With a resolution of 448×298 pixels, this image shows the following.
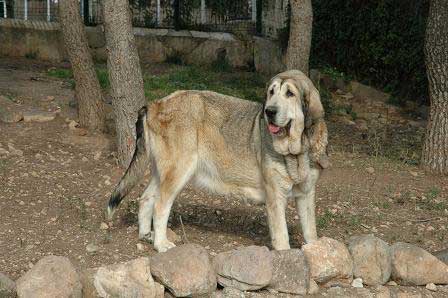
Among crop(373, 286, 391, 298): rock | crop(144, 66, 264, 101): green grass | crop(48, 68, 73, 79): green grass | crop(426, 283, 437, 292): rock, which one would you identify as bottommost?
crop(426, 283, 437, 292): rock

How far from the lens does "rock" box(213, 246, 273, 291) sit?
6.87 meters

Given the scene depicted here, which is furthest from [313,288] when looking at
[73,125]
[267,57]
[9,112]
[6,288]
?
[267,57]

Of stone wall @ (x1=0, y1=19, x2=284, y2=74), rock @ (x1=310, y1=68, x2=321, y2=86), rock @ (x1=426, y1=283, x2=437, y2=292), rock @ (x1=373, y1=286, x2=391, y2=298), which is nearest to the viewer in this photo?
rock @ (x1=373, y1=286, x2=391, y2=298)

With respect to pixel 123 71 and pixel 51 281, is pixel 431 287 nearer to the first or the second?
pixel 51 281

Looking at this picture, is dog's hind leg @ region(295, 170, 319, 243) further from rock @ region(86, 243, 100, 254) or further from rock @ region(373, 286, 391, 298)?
rock @ region(86, 243, 100, 254)

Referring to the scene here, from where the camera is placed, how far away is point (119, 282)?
6645 millimetres

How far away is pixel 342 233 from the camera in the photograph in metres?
9.11

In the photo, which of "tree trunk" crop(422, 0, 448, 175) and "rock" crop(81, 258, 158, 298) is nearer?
"rock" crop(81, 258, 158, 298)

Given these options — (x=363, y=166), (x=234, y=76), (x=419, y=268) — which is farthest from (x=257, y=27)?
(x=419, y=268)

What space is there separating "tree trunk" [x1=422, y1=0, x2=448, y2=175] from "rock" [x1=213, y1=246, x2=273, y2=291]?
5280 mm

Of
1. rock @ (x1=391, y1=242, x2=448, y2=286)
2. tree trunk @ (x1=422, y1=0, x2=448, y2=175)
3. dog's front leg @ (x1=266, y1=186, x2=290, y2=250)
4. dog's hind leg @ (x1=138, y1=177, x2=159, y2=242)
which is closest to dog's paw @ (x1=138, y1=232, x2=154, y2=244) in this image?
dog's hind leg @ (x1=138, y1=177, x2=159, y2=242)

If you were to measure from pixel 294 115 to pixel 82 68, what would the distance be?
5753mm

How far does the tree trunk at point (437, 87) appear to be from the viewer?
11234 mm

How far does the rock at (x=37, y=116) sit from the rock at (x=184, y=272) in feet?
20.9
